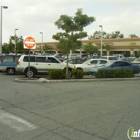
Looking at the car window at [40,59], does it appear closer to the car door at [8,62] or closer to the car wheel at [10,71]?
the car door at [8,62]

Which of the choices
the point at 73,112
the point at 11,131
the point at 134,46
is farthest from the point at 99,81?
the point at 134,46

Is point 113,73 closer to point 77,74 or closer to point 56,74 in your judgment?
point 77,74

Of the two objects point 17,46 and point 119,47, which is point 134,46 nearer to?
point 119,47

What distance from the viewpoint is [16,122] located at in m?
5.92

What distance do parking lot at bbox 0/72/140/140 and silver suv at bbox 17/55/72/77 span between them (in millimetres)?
7834

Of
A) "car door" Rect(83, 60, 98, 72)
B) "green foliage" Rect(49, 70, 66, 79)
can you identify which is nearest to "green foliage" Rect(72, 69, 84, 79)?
"green foliage" Rect(49, 70, 66, 79)

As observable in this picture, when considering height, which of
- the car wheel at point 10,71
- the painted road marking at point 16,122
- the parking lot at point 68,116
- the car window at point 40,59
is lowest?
the painted road marking at point 16,122

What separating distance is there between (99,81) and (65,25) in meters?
4.42

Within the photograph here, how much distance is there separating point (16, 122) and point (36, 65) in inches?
456

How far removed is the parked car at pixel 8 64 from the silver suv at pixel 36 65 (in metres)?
2.27

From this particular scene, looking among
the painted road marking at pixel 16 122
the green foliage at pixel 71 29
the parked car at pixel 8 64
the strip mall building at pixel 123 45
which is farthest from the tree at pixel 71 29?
the strip mall building at pixel 123 45

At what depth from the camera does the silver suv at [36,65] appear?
56.4 feet

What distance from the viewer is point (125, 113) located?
21.7ft

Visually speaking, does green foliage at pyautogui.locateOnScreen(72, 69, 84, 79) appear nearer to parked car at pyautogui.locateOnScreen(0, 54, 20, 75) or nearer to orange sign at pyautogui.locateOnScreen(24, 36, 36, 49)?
orange sign at pyautogui.locateOnScreen(24, 36, 36, 49)
